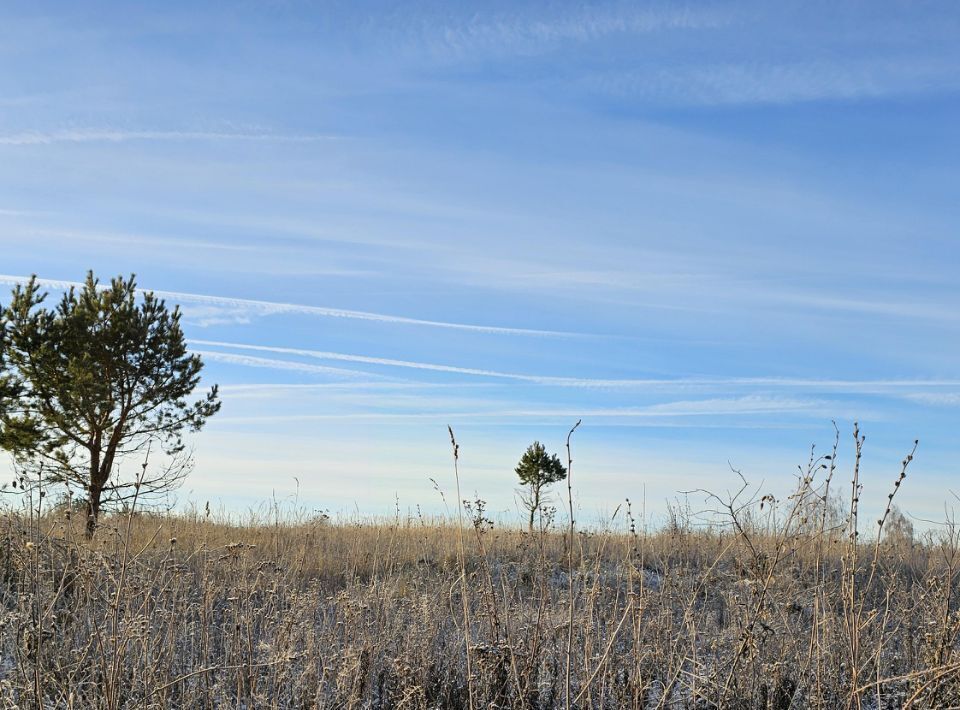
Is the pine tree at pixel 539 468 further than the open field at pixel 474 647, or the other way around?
the pine tree at pixel 539 468

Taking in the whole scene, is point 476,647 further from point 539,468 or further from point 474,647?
point 539,468

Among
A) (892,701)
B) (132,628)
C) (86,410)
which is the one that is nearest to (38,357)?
(86,410)

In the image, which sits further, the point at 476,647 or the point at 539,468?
the point at 539,468

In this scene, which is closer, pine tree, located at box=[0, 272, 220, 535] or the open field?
the open field

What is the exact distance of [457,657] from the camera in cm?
650

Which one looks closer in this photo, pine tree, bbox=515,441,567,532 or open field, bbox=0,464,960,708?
open field, bbox=0,464,960,708

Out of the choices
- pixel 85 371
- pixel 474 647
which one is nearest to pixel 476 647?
pixel 474 647

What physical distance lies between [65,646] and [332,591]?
4.49 metres

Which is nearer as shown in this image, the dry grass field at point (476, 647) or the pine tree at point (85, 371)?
the dry grass field at point (476, 647)

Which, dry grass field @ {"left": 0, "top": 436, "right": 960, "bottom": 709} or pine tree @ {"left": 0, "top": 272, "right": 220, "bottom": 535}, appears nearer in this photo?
dry grass field @ {"left": 0, "top": 436, "right": 960, "bottom": 709}

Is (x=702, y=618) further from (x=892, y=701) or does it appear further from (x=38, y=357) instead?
(x=38, y=357)

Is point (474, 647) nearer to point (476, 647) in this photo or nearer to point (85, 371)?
point (476, 647)

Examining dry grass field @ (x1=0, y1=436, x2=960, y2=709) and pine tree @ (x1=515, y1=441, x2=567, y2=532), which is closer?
dry grass field @ (x1=0, y1=436, x2=960, y2=709)

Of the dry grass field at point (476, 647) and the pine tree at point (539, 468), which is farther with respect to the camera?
the pine tree at point (539, 468)
